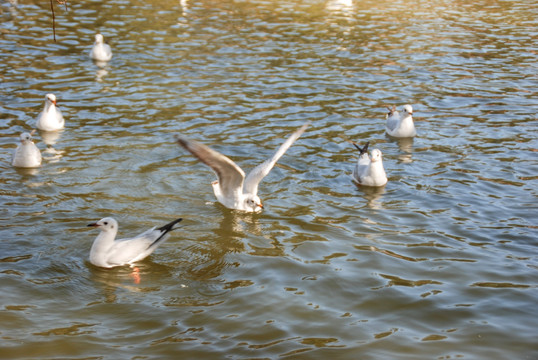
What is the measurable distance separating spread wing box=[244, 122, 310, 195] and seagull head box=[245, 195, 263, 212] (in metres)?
0.22

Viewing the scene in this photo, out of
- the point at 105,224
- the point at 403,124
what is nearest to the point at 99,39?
the point at 403,124

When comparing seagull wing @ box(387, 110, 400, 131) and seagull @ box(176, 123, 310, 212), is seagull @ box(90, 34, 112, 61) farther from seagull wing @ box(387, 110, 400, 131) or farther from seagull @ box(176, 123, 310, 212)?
seagull @ box(176, 123, 310, 212)

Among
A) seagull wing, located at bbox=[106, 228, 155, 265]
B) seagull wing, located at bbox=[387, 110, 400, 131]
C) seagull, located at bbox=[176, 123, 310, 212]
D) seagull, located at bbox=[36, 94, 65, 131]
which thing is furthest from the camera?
seagull wing, located at bbox=[387, 110, 400, 131]

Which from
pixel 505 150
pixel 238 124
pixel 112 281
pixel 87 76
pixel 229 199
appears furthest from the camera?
pixel 87 76

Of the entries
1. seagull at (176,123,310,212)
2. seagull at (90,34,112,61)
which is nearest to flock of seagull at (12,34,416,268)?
seagull at (176,123,310,212)

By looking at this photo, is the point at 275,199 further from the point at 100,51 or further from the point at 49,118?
the point at 100,51

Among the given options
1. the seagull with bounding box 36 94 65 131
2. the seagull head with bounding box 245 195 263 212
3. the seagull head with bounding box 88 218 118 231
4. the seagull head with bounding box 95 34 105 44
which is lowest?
the seagull head with bounding box 245 195 263 212

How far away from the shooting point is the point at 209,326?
25.2ft

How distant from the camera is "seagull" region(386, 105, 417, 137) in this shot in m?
14.5

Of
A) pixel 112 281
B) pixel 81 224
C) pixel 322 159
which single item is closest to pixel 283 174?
pixel 322 159

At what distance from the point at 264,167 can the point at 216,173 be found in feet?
2.60

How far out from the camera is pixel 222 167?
10352mm

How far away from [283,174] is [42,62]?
946 centimetres

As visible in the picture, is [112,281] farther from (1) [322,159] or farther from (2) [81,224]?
(1) [322,159]
